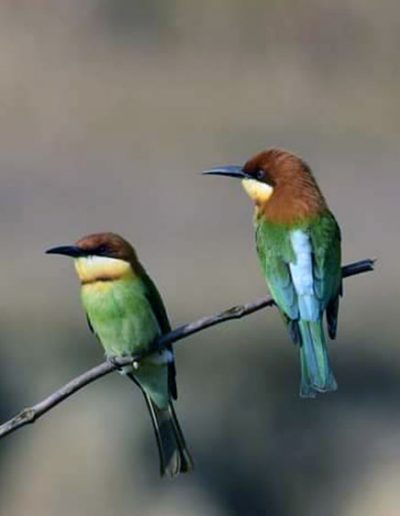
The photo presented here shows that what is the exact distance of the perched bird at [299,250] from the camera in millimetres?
2229

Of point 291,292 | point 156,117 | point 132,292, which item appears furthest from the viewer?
point 156,117

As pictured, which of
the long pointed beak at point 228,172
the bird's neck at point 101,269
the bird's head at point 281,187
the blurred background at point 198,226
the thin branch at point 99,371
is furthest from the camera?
the blurred background at point 198,226

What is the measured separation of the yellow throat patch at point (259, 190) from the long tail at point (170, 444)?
0.29 m

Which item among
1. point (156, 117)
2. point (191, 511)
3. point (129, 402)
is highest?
point (156, 117)

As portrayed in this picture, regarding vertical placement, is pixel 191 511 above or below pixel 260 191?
below

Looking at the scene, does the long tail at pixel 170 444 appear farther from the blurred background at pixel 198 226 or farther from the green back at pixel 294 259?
the blurred background at pixel 198 226

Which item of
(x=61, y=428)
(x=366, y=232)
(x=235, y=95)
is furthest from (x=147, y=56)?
(x=61, y=428)

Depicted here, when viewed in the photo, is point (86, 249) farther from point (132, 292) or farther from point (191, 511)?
point (191, 511)

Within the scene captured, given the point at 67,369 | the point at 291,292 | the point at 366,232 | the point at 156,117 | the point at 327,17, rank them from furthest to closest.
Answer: the point at 327,17 → the point at 156,117 → the point at 366,232 → the point at 67,369 → the point at 291,292

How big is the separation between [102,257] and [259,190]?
205 millimetres

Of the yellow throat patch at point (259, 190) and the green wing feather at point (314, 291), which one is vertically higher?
the yellow throat patch at point (259, 190)

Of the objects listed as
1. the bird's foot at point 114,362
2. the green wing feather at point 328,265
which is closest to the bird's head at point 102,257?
the bird's foot at point 114,362

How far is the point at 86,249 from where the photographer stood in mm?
2344

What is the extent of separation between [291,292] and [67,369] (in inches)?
97.7
